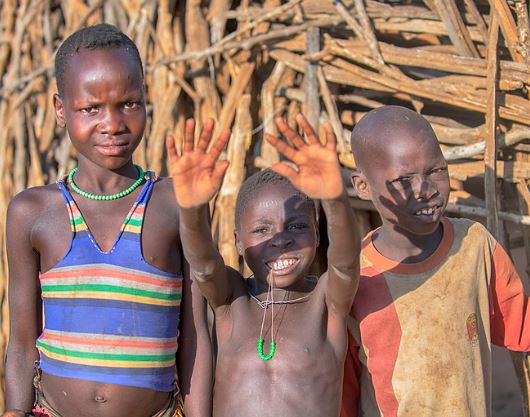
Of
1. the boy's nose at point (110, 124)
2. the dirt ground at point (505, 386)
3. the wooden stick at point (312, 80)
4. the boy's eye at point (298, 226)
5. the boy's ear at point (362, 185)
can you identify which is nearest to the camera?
the boy's nose at point (110, 124)

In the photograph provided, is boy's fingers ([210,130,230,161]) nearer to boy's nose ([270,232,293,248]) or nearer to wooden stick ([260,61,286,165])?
boy's nose ([270,232,293,248])

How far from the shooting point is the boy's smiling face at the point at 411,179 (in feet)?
8.50

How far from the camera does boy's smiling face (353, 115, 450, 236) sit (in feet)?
8.50

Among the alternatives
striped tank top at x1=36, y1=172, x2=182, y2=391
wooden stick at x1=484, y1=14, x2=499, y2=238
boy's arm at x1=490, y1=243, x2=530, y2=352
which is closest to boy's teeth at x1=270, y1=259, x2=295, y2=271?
striped tank top at x1=36, y1=172, x2=182, y2=391

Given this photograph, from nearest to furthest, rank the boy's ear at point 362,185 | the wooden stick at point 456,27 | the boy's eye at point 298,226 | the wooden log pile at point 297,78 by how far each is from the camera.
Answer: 1. the boy's eye at point 298,226
2. the boy's ear at point 362,185
3. the wooden log pile at point 297,78
4. the wooden stick at point 456,27

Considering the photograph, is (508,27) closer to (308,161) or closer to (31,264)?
(308,161)

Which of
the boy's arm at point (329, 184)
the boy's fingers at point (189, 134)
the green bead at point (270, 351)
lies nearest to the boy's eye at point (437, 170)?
the boy's arm at point (329, 184)

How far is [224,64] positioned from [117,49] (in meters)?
1.82

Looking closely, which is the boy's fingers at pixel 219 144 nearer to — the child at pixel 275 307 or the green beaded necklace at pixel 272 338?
the child at pixel 275 307

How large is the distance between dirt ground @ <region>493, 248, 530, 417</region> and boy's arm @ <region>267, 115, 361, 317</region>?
2951 millimetres

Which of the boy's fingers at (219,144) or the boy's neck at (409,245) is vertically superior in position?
the boy's fingers at (219,144)

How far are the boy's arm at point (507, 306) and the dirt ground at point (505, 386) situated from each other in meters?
2.23

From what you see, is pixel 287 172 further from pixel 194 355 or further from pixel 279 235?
pixel 194 355

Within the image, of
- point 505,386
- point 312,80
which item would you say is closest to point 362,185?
point 312,80
